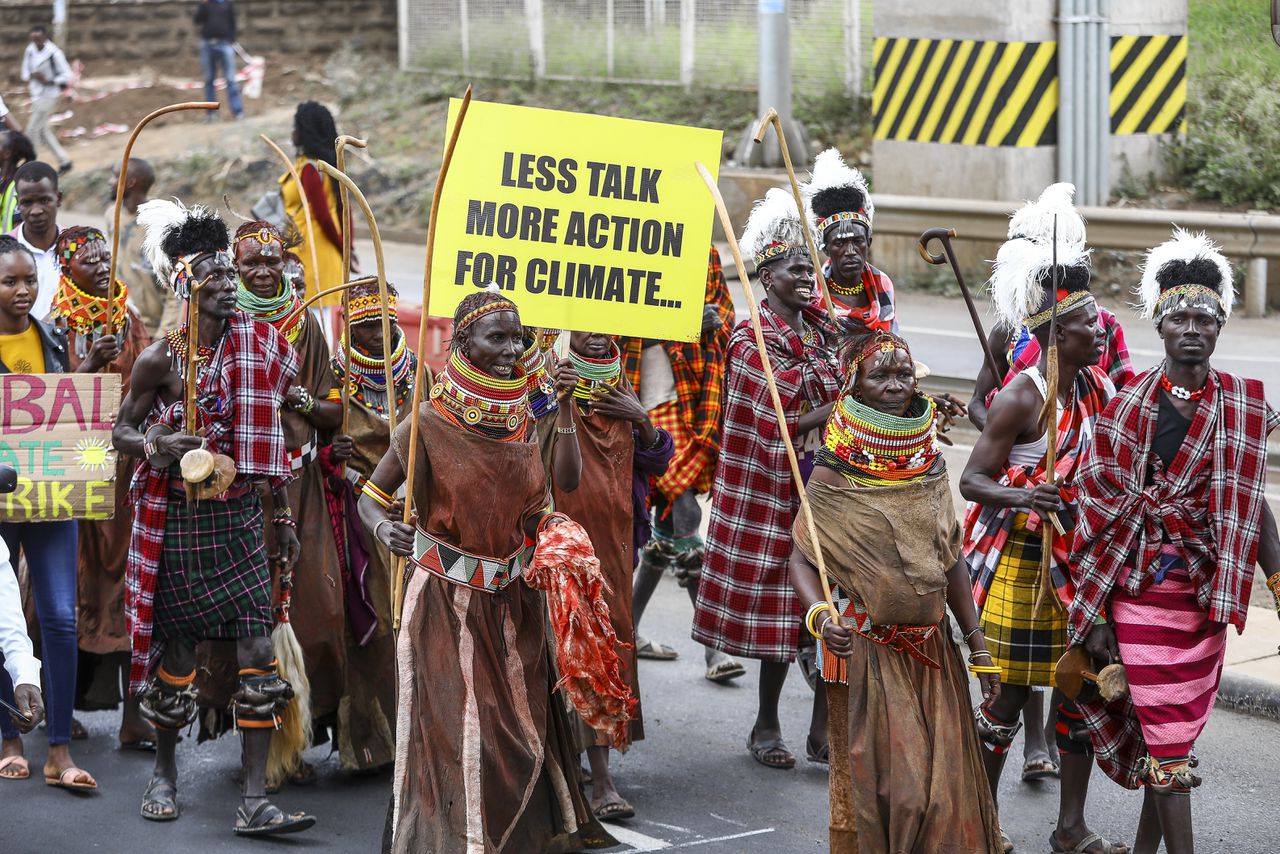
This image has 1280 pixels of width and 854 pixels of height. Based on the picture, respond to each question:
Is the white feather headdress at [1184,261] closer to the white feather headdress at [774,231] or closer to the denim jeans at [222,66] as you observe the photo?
the white feather headdress at [774,231]

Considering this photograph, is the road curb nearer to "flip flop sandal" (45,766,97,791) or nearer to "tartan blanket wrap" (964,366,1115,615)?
"tartan blanket wrap" (964,366,1115,615)

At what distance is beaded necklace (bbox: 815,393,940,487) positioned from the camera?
16.4 feet

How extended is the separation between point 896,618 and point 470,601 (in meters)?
1.32

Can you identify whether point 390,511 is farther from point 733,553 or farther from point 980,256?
point 980,256

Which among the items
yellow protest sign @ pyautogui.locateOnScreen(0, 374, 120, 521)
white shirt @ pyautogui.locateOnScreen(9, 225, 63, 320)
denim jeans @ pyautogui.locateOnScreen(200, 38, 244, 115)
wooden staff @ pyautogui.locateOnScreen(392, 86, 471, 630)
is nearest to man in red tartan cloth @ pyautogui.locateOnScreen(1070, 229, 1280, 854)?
wooden staff @ pyautogui.locateOnScreen(392, 86, 471, 630)

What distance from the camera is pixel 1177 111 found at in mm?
15977

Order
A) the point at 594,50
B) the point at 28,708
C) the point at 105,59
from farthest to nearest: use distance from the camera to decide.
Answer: the point at 105,59 → the point at 594,50 → the point at 28,708

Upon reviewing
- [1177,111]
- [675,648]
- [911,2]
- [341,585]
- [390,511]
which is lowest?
[675,648]

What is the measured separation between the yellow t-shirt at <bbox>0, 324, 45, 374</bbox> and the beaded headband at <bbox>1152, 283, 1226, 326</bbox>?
4178 millimetres

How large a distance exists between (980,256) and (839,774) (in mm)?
10954

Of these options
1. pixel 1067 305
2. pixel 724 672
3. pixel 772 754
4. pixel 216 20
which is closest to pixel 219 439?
pixel 772 754

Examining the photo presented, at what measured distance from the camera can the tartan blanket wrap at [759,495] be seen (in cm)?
657

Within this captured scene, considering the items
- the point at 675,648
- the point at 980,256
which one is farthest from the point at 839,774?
the point at 980,256

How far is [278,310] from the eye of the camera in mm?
6742
